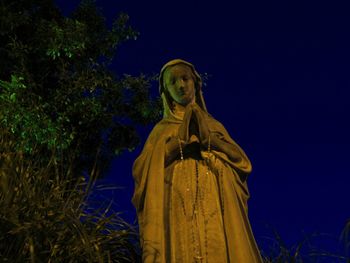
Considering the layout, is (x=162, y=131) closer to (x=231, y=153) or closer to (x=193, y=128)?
(x=193, y=128)

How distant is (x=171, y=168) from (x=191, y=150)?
241 mm

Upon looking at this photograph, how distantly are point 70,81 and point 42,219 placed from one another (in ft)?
21.9

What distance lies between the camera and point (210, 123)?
5.41m

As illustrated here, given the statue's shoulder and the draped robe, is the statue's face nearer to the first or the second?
the statue's shoulder

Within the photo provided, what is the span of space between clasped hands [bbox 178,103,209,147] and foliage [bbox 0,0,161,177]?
3819 mm

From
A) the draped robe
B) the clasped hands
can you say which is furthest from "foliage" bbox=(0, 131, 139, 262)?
the clasped hands

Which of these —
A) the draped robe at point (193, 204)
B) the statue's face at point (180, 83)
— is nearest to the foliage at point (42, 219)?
the draped robe at point (193, 204)

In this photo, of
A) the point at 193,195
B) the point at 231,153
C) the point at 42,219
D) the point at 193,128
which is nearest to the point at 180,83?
the point at 193,128

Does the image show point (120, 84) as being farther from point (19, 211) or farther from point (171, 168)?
point (19, 211)

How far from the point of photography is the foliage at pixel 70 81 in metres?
8.97

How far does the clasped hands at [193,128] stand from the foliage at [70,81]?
150 inches

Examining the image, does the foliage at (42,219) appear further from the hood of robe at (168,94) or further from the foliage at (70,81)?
the foliage at (70,81)

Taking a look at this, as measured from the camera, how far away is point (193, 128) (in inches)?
195

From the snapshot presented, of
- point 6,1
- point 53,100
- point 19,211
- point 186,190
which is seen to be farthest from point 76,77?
point 19,211
